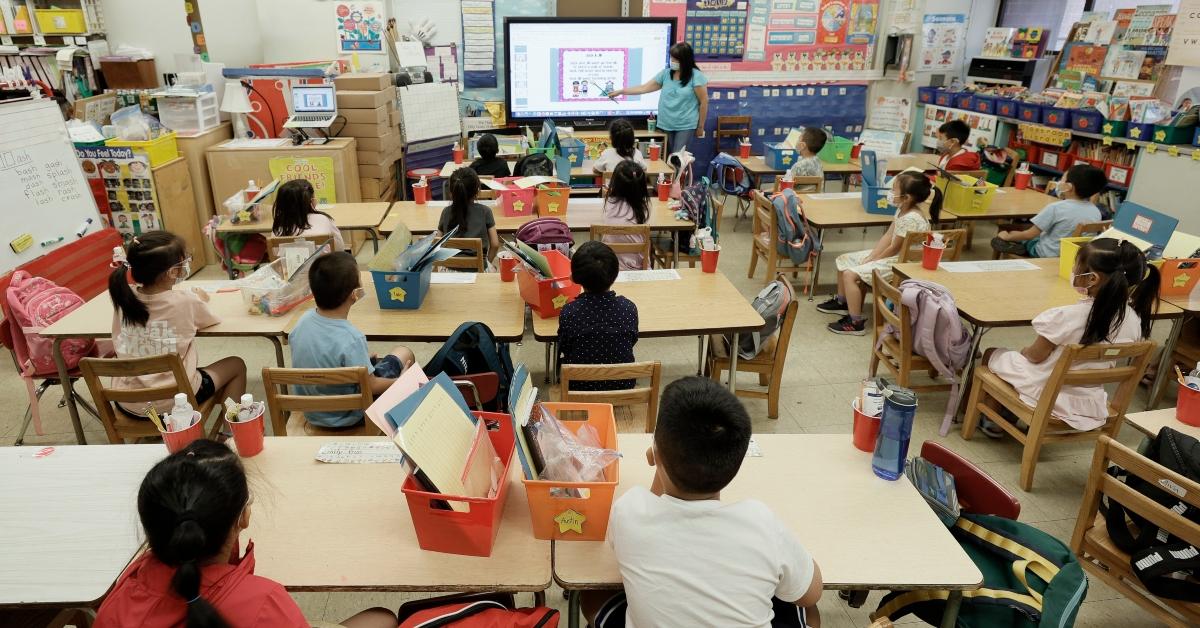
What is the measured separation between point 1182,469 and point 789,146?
487cm

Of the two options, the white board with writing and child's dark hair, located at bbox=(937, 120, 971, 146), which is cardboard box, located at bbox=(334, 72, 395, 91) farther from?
child's dark hair, located at bbox=(937, 120, 971, 146)

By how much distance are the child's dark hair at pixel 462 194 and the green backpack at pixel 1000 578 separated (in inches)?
120

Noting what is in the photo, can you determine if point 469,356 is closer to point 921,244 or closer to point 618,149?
point 921,244

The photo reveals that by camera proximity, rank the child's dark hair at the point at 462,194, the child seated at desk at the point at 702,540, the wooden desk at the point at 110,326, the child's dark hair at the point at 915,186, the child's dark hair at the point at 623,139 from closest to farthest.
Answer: the child seated at desk at the point at 702,540
the wooden desk at the point at 110,326
the child's dark hair at the point at 462,194
the child's dark hair at the point at 915,186
the child's dark hair at the point at 623,139

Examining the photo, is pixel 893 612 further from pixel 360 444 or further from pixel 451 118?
pixel 451 118

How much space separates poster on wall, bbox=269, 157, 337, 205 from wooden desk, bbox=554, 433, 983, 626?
4567 millimetres

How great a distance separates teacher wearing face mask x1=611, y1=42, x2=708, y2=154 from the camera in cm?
673

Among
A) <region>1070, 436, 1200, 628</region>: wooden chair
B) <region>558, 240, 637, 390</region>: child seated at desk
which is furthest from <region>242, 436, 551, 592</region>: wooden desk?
<region>1070, 436, 1200, 628</region>: wooden chair

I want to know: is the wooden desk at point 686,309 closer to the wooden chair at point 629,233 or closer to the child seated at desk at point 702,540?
the wooden chair at point 629,233

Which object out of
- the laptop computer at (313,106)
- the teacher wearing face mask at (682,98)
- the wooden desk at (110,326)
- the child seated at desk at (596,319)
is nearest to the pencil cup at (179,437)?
the wooden desk at (110,326)

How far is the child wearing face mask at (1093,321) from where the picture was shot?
2777 mm

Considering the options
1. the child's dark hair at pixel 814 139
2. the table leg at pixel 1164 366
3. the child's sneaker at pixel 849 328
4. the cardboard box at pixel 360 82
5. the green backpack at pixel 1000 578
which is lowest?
the child's sneaker at pixel 849 328

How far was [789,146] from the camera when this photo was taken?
648 cm

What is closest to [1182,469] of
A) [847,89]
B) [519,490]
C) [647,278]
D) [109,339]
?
[519,490]
